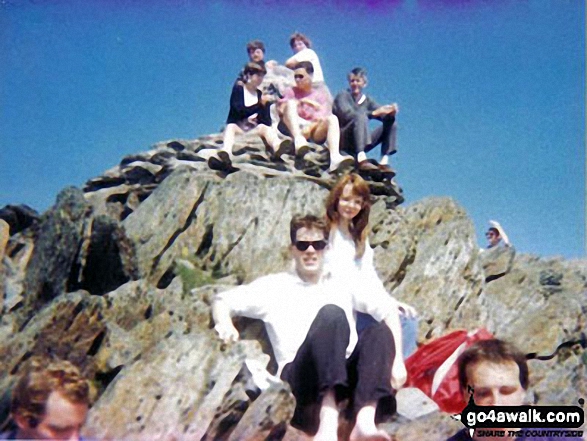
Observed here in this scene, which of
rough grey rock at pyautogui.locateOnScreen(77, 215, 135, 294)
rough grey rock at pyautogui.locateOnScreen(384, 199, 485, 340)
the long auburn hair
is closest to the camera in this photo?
the long auburn hair

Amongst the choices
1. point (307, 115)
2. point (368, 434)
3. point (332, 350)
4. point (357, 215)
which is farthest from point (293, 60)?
point (368, 434)

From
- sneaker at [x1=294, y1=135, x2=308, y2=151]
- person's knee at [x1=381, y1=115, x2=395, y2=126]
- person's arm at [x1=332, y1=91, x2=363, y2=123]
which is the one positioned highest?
person's arm at [x1=332, y1=91, x2=363, y2=123]

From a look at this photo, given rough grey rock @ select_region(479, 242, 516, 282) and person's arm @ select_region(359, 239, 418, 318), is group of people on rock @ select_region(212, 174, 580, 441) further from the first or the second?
rough grey rock @ select_region(479, 242, 516, 282)

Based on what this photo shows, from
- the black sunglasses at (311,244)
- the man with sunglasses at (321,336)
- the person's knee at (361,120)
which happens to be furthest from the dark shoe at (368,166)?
the black sunglasses at (311,244)

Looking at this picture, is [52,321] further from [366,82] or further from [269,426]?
[366,82]

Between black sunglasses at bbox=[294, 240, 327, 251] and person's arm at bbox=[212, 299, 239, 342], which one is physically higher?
black sunglasses at bbox=[294, 240, 327, 251]

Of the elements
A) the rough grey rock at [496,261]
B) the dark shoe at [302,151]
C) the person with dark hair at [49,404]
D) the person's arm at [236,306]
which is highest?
the dark shoe at [302,151]

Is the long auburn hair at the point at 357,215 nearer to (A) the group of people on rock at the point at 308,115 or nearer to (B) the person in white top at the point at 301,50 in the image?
(A) the group of people on rock at the point at 308,115

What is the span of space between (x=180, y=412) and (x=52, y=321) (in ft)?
4.67

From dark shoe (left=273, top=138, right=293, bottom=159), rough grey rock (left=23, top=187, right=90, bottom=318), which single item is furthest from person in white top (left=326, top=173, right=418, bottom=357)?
rough grey rock (left=23, top=187, right=90, bottom=318)

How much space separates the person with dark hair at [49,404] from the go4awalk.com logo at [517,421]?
3061 mm

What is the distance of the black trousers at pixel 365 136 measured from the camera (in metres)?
9.69

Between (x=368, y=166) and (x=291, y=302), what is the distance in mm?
2349

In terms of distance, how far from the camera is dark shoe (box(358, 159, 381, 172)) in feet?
31.9
